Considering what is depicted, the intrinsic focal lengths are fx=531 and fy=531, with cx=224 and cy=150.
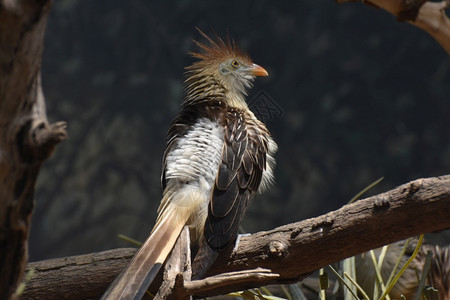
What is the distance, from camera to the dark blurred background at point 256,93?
400 cm

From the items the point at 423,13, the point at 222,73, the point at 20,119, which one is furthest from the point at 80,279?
the point at 423,13

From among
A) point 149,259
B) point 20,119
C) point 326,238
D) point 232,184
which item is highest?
point 232,184

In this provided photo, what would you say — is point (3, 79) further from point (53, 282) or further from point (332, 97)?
point (332, 97)

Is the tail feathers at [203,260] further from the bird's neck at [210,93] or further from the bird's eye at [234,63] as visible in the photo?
the bird's eye at [234,63]

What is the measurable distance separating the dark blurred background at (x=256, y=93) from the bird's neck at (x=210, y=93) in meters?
1.29

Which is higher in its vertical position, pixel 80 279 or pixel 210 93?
pixel 210 93

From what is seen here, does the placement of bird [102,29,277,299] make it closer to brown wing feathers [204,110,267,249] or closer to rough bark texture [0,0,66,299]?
brown wing feathers [204,110,267,249]

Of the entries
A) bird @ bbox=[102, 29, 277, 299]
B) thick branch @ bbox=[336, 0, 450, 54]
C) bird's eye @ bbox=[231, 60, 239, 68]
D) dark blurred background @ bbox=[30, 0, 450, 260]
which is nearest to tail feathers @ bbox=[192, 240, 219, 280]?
bird @ bbox=[102, 29, 277, 299]

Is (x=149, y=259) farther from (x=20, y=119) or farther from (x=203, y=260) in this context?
(x=20, y=119)

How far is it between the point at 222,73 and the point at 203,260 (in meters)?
1.10

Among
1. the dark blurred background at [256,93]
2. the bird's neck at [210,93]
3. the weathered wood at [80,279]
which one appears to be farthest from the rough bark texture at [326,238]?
the dark blurred background at [256,93]

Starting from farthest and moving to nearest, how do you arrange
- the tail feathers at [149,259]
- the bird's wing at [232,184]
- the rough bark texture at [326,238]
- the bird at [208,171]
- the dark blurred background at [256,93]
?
1. the dark blurred background at [256,93]
2. the bird's wing at [232,184]
3. the bird at [208,171]
4. the rough bark texture at [326,238]
5. the tail feathers at [149,259]

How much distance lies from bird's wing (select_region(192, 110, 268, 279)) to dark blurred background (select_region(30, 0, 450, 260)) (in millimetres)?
1664

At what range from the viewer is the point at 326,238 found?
5.66 ft
